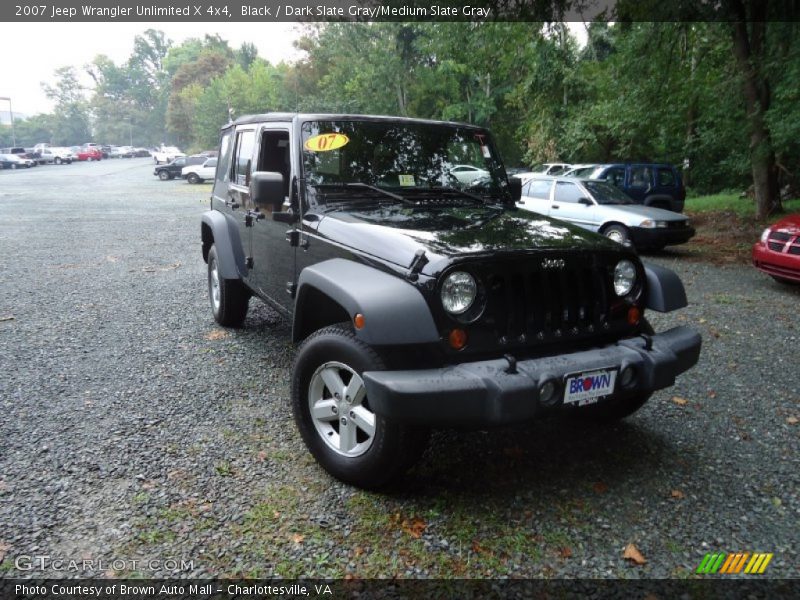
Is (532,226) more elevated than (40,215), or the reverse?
(532,226)

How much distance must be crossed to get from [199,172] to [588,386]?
111ft

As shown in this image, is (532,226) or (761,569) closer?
(761,569)

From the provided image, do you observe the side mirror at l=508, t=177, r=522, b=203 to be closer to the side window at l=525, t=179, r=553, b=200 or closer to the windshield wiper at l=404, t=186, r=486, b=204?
the windshield wiper at l=404, t=186, r=486, b=204

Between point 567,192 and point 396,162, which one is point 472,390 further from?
point 567,192

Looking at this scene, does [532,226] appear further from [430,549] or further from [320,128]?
[430,549]

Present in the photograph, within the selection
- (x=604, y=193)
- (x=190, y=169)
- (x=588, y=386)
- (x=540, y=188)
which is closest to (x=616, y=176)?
(x=604, y=193)

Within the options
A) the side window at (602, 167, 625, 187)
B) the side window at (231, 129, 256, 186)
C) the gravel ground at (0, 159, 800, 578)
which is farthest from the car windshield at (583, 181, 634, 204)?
the side window at (231, 129, 256, 186)

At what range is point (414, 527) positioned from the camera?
113 inches

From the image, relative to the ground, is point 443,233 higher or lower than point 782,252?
higher

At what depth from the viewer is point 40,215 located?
16.4 m

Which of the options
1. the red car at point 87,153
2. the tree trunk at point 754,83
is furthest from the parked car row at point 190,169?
the red car at point 87,153

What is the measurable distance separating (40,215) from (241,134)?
46.1 feet

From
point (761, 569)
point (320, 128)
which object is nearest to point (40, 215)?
point (320, 128)

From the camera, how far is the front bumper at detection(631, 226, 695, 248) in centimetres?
1066
